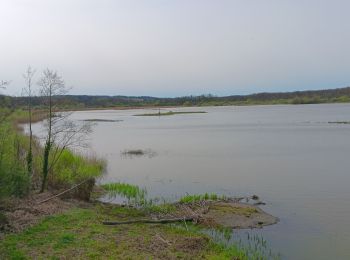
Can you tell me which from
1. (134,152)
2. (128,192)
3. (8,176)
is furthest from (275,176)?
(8,176)

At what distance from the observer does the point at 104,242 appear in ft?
37.3

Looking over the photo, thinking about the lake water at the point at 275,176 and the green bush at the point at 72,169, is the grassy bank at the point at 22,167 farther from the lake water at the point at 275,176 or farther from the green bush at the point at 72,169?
the lake water at the point at 275,176

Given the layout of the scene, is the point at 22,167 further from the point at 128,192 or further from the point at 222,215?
the point at 222,215

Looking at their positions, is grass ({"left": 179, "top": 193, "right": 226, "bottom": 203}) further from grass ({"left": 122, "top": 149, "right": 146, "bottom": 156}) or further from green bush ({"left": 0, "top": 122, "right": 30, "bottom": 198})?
grass ({"left": 122, "top": 149, "right": 146, "bottom": 156})

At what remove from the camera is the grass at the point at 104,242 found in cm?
1032

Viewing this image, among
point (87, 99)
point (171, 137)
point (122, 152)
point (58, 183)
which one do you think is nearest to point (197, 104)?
point (87, 99)

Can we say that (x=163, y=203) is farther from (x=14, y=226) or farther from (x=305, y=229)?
(x=14, y=226)

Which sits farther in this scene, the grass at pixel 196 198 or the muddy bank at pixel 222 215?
the grass at pixel 196 198

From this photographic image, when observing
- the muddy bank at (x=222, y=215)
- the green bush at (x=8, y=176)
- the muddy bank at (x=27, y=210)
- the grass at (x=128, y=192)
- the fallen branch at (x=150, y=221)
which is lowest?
the grass at (x=128, y=192)

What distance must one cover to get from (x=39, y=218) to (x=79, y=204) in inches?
142

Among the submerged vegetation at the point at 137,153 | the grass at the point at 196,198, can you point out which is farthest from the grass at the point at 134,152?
the grass at the point at 196,198

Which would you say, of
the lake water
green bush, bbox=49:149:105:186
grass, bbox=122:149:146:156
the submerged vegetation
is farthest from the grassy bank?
grass, bbox=122:149:146:156

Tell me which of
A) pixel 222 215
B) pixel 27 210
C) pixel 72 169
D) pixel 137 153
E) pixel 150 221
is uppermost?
pixel 27 210

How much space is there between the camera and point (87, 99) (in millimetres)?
173500
